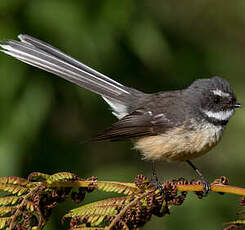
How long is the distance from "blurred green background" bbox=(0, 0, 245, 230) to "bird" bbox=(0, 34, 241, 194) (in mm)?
191

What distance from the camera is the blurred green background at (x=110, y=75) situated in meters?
4.49

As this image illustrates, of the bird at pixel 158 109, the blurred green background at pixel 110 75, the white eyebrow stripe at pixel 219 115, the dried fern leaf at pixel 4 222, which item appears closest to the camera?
the dried fern leaf at pixel 4 222

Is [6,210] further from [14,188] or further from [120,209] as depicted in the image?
[120,209]

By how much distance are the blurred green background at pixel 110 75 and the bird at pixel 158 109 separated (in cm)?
19

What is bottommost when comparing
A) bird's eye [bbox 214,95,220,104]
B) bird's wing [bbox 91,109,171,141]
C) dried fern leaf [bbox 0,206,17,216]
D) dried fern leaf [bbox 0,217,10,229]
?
dried fern leaf [bbox 0,217,10,229]

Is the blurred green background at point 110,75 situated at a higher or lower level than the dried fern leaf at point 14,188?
higher

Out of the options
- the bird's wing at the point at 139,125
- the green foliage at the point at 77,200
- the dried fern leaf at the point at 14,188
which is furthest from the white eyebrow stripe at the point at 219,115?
the dried fern leaf at the point at 14,188

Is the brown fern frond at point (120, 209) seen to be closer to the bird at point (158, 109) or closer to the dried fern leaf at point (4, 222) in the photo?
the dried fern leaf at point (4, 222)

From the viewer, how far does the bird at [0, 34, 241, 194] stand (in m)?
4.34

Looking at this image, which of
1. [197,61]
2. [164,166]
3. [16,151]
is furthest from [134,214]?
[164,166]

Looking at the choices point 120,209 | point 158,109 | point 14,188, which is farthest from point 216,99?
point 14,188

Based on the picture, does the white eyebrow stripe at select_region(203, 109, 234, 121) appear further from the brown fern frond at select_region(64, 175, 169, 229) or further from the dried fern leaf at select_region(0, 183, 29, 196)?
the dried fern leaf at select_region(0, 183, 29, 196)

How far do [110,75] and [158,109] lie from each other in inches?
24.2

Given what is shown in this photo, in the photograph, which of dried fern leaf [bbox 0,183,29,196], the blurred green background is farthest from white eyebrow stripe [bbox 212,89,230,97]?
dried fern leaf [bbox 0,183,29,196]
